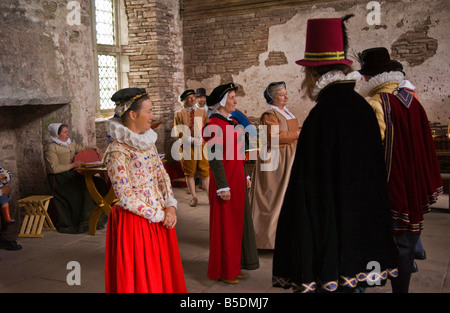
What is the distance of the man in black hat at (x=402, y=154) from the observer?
10.6ft

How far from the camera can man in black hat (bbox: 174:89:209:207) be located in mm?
8195

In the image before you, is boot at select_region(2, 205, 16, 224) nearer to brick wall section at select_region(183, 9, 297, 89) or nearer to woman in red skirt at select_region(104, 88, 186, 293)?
woman in red skirt at select_region(104, 88, 186, 293)

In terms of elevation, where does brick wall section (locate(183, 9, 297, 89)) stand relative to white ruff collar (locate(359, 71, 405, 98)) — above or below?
above

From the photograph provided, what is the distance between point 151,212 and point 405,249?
170cm

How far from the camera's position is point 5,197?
5.68m

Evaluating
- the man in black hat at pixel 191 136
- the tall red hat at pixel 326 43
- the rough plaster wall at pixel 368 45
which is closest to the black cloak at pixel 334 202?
the tall red hat at pixel 326 43

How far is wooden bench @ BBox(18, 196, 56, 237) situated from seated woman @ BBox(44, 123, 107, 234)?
16cm

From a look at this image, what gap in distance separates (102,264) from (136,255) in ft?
7.23

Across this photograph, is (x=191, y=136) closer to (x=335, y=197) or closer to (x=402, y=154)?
(x=402, y=154)

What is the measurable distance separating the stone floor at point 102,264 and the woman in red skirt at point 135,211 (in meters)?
1.20

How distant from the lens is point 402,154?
3.25 metres

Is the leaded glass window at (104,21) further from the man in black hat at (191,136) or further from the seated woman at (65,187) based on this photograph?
the seated woman at (65,187)

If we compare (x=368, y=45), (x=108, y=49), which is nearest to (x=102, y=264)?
(x=108, y=49)

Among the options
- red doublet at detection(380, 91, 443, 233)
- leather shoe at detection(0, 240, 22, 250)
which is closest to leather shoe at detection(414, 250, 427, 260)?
red doublet at detection(380, 91, 443, 233)
